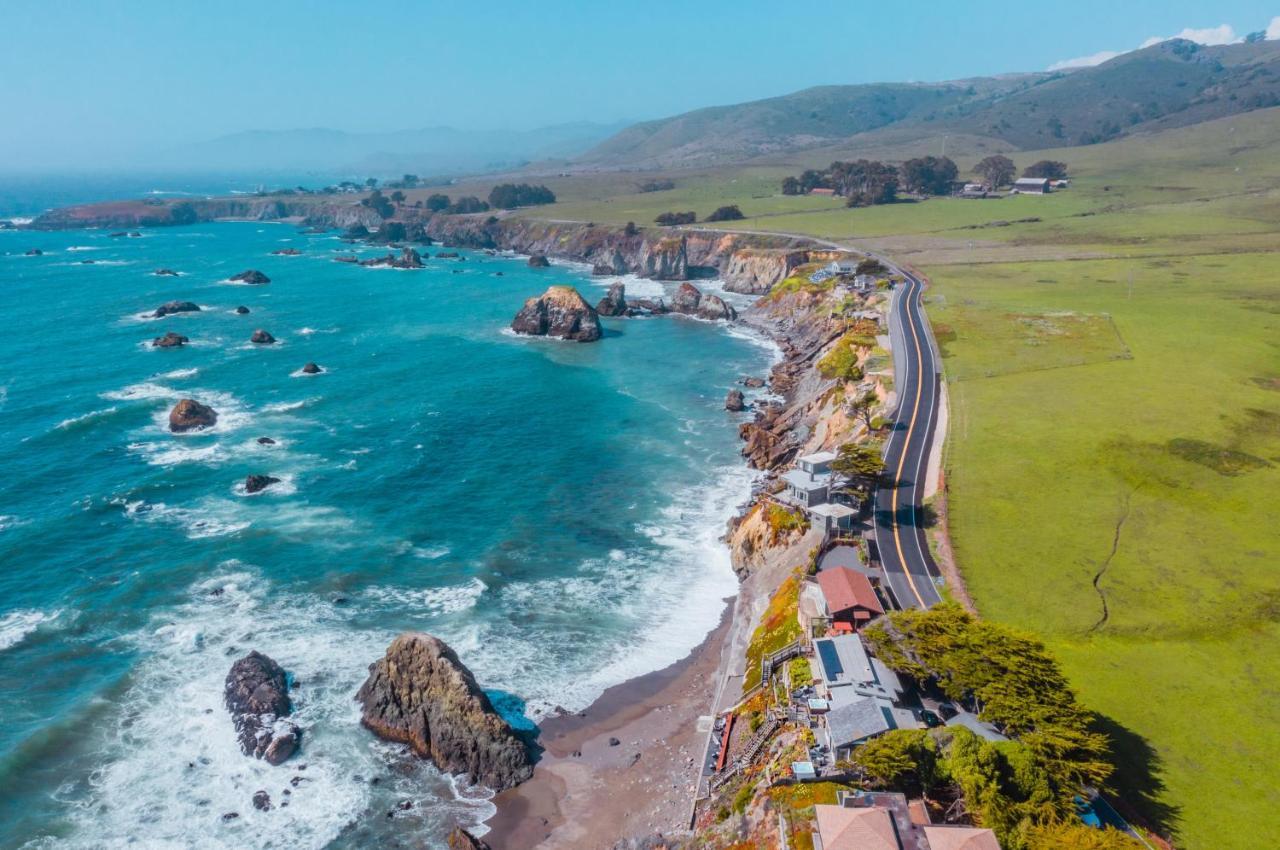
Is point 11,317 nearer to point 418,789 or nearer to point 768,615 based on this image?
point 418,789

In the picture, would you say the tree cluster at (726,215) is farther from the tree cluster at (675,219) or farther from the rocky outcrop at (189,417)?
the rocky outcrop at (189,417)

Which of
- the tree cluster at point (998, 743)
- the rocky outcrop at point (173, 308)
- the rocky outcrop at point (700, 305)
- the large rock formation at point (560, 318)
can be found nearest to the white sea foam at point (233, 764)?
the tree cluster at point (998, 743)

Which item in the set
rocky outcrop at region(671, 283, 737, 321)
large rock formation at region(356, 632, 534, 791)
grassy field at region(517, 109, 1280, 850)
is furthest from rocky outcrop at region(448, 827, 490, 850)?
rocky outcrop at region(671, 283, 737, 321)

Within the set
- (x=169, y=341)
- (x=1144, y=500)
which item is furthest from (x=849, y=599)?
(x=169, y=341)

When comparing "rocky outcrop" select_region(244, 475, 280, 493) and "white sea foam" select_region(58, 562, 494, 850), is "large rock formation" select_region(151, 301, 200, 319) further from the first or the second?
"white sea foam" select_region(58, 562, 494, 850)

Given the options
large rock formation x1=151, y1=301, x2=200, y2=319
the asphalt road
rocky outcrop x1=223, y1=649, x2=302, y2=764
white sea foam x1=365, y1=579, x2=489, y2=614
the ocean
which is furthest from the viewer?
large rock formation x1=151, y1=301, x2=200, y2=319

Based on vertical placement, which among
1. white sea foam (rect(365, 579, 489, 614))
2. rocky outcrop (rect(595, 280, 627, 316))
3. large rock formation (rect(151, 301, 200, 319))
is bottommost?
white sea foam (rect(365, 579, 489, 614))

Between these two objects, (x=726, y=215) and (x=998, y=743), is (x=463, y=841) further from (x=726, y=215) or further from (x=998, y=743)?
(x=726, y=215)
